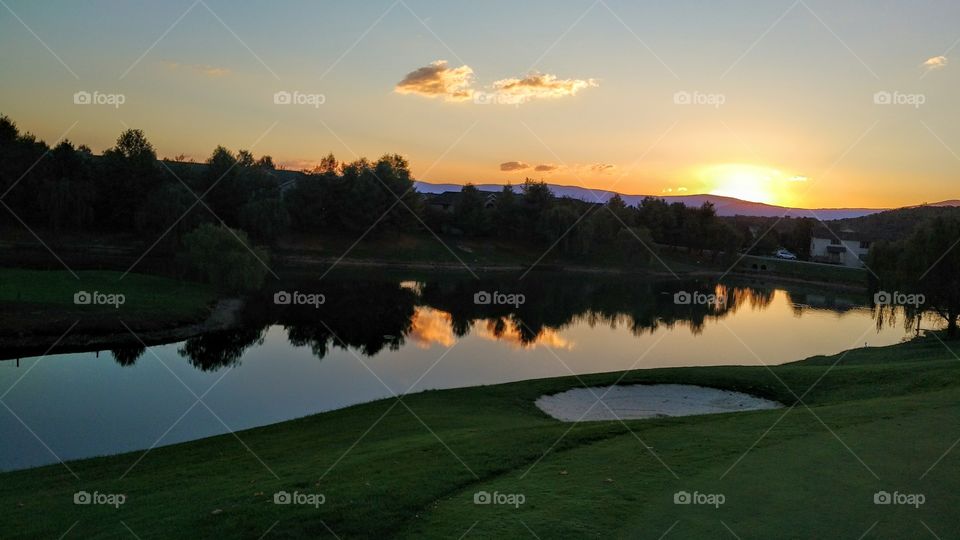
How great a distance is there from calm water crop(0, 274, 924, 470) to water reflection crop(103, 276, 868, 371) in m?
0.19

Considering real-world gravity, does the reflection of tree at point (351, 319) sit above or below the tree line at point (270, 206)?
below

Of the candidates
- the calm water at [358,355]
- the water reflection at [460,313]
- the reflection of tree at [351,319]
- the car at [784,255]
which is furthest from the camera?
the car at [784,255]

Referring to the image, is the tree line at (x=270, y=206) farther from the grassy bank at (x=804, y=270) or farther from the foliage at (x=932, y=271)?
the foliage at (x=932, y=271)

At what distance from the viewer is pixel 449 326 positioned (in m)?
41.1

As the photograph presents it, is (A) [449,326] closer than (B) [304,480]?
No

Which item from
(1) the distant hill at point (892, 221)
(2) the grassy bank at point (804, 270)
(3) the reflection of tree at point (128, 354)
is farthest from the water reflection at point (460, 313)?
(1) the distant hill at point (892, 221)

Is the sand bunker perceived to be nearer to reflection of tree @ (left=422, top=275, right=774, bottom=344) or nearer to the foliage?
reflection of tree @ (left=422, top=275, right=774, bottom=344)

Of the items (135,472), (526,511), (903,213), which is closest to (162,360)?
(135,472)

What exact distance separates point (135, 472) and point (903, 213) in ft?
707

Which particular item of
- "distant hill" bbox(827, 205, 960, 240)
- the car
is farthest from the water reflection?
"distant hill" bbox(827, 205, 960, 240)

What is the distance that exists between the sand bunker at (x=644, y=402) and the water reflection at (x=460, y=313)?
11807 millimetres

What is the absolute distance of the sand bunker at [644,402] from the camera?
2041 cm

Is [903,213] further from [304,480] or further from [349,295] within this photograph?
[304,480]

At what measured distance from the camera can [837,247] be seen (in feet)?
370
